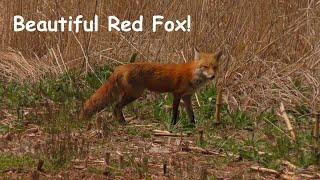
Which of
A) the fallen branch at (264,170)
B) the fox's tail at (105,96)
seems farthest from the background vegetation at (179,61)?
the fallen branch at (264,170)

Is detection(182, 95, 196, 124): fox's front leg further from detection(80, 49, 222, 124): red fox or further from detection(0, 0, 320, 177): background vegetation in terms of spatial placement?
detection(0, 0, 320, 177): background vegetation

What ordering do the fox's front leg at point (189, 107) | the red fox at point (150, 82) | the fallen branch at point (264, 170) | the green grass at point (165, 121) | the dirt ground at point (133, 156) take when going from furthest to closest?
the red fox at point (150, 82) < the fox's front leg at point (189, 107) < the green grass at point (165, 121) < the fallen branch at point (264, 170) < the dirt ground at point (133, 156)

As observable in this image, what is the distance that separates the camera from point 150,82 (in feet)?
22.0

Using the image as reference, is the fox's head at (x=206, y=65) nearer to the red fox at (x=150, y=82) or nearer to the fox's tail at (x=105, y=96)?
the red fox at (x=150, y=82)

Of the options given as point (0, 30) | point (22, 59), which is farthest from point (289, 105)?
point (0, 30)

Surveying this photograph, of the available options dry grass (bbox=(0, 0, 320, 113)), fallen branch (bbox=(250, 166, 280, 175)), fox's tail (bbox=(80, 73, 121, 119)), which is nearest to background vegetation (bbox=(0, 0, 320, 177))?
dry grass (bbox=(0, 0, 320, 113))

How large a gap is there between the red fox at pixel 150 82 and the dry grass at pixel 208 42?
0.77m

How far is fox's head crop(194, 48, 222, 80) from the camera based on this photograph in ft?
21.6

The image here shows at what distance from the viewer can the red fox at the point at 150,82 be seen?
21.7 feet

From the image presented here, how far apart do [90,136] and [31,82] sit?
2.30 meters

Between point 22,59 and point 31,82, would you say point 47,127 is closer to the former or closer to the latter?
point 31,82

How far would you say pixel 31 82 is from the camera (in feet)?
26.1

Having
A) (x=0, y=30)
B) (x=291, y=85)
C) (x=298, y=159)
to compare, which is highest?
(x=0, y=30)

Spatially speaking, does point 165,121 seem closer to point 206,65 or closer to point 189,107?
point 189,107
